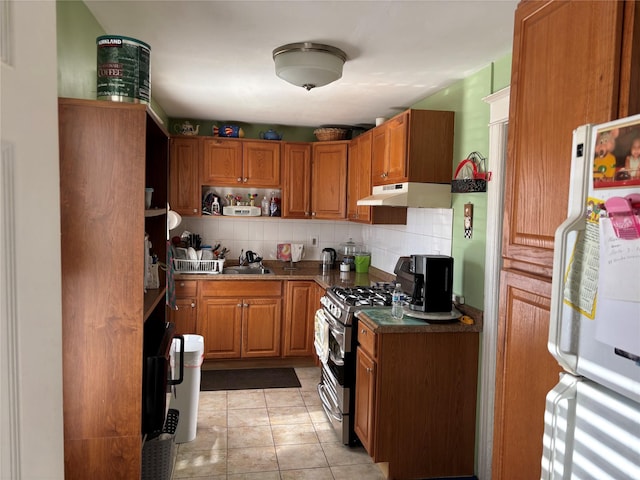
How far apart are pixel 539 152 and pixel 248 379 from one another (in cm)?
348

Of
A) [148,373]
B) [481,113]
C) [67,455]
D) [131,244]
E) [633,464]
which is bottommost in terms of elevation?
[67,455]

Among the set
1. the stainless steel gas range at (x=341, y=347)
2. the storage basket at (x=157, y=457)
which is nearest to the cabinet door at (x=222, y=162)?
the stainless steel gas range at (x=341, y=347)

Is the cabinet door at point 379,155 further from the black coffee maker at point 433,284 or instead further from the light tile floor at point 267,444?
the light tile floor at point 267,444

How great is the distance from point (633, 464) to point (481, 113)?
2255 millimetres

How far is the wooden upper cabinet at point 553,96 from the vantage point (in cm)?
112

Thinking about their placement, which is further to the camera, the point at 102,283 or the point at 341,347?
the point at 341,347

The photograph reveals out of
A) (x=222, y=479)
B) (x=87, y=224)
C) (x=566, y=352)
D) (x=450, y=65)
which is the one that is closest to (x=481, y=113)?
(x=450, y=65)

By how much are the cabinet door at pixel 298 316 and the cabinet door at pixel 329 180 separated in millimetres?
771

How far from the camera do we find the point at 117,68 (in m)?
1.78

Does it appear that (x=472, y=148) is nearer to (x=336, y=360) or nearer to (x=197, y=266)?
(x=336, y=360)

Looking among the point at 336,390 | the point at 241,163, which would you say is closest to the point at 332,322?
the point at 336,390

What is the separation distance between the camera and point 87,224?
1.71 meters

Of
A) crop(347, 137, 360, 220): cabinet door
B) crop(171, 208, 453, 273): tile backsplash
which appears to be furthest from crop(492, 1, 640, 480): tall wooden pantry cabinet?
crop(347, 137, 360, 220): cabinet door

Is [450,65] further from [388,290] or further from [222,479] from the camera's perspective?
[222,479]
